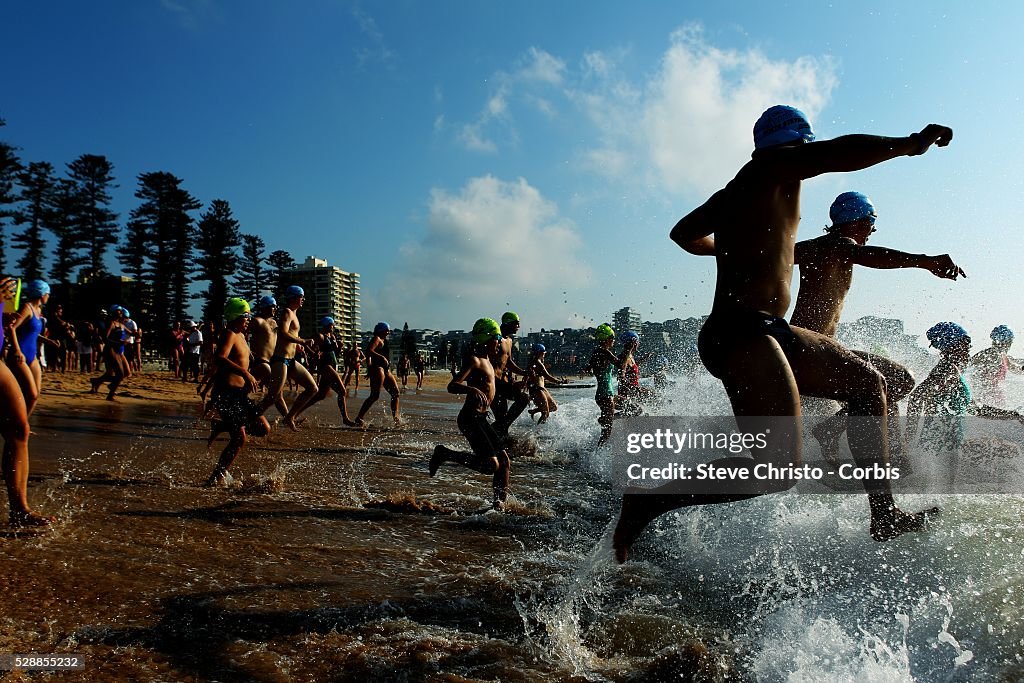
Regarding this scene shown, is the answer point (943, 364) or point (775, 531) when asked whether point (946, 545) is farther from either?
point (943, 364)

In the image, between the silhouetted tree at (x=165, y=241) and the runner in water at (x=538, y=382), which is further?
the silhouetted tree at (x=165, y=241)

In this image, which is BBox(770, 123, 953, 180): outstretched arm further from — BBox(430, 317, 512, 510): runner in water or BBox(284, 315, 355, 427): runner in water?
BBox(284, 315, 355, 427): runner in water

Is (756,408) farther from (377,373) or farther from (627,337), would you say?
(377,373)

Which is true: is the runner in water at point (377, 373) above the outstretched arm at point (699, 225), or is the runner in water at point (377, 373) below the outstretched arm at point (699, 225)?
below

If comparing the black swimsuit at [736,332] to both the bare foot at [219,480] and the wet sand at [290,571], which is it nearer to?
the wet sand at [290,571]

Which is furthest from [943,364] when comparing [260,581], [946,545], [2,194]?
[2,194]

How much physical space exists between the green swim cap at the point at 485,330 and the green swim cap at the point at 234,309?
104 inches

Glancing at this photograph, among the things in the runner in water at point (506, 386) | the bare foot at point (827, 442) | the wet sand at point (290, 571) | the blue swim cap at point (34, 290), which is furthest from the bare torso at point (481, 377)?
the blue swim cap at point (34, 290)

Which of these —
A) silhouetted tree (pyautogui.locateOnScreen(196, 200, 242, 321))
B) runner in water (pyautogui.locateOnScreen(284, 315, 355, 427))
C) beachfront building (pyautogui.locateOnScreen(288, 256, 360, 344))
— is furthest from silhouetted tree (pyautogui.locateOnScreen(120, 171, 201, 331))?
beachfront building (pyautogui.locateOnScreen(288, 256, 360, 344))

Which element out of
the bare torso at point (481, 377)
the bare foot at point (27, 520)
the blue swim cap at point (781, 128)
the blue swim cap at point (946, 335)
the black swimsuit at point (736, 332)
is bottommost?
the bare foot at point (27, 520)

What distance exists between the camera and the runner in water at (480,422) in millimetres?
5512

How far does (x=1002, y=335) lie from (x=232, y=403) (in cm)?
807

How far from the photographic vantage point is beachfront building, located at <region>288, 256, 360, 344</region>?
111 meters

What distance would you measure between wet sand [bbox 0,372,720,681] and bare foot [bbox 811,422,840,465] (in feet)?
4.32
